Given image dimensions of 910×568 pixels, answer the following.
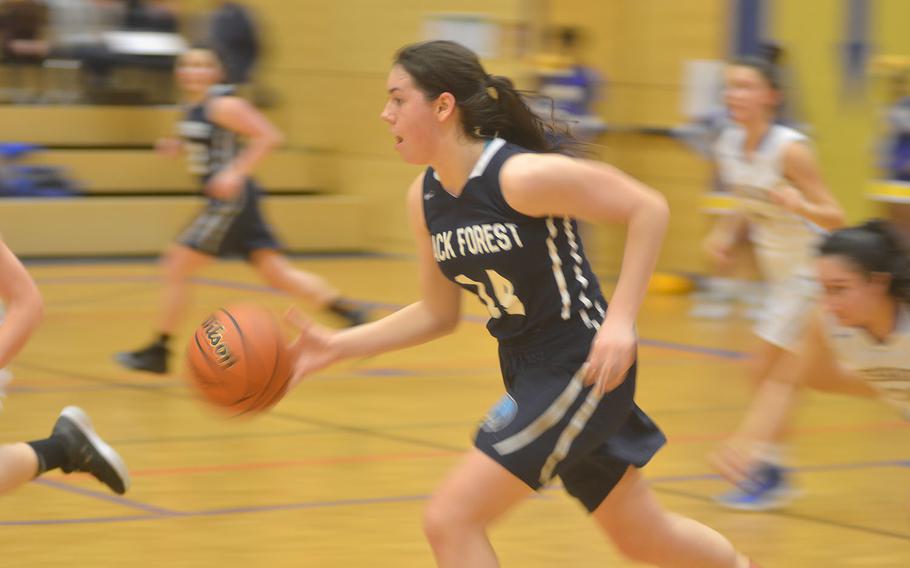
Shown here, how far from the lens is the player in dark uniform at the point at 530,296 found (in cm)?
337

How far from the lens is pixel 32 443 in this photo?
15.0 ft

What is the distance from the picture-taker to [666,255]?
1270 centimetres

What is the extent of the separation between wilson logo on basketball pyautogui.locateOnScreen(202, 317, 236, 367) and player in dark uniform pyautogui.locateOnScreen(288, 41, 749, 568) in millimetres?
175

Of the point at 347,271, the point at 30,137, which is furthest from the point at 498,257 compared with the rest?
the point at 30,137

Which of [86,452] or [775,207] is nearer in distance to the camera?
[86,452]

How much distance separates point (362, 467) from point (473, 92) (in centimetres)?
267

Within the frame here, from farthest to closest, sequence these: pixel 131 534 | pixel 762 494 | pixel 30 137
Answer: pixel 30 137 → pixel 762 494 → pixel 131 534

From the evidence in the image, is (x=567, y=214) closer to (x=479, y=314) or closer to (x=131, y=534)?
(x=131, y=534)

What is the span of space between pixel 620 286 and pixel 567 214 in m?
0.20

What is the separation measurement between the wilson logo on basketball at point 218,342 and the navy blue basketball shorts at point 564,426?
63cm

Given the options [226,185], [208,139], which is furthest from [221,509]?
[208,139]

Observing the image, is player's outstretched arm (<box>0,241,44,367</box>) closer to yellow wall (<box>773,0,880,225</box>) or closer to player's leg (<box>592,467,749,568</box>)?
player's leg (<box>592,467,749,568</box>)

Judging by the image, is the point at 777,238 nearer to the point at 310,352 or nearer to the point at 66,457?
the point at 310,352

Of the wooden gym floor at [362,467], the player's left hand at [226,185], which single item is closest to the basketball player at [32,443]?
the wooden gym floor at [362,467]
